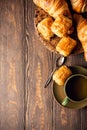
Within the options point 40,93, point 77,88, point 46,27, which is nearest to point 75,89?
point 77,88

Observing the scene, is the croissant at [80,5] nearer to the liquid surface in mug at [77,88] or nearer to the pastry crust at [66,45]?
the pastry crust at [66,45]

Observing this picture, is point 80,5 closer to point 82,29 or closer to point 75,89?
point 82,29

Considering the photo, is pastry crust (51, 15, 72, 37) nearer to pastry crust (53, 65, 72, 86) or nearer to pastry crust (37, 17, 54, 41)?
pastry crust (37, 17, 54, 41)

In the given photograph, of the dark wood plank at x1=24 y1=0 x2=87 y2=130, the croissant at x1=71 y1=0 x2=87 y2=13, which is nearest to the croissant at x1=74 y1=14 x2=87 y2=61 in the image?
the croissant at x1=71 y1=0 x2=87 y2=13

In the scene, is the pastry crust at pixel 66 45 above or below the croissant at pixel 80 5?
below

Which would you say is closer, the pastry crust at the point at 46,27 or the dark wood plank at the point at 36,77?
the pastry crust at the point at 46,27

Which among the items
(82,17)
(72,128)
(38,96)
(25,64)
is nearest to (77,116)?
(72,128)

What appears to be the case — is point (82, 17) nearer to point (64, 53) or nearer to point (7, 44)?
point (64, 53)

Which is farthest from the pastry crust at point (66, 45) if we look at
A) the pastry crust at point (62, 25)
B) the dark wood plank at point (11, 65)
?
the dark wood plank at point (11, 65)
